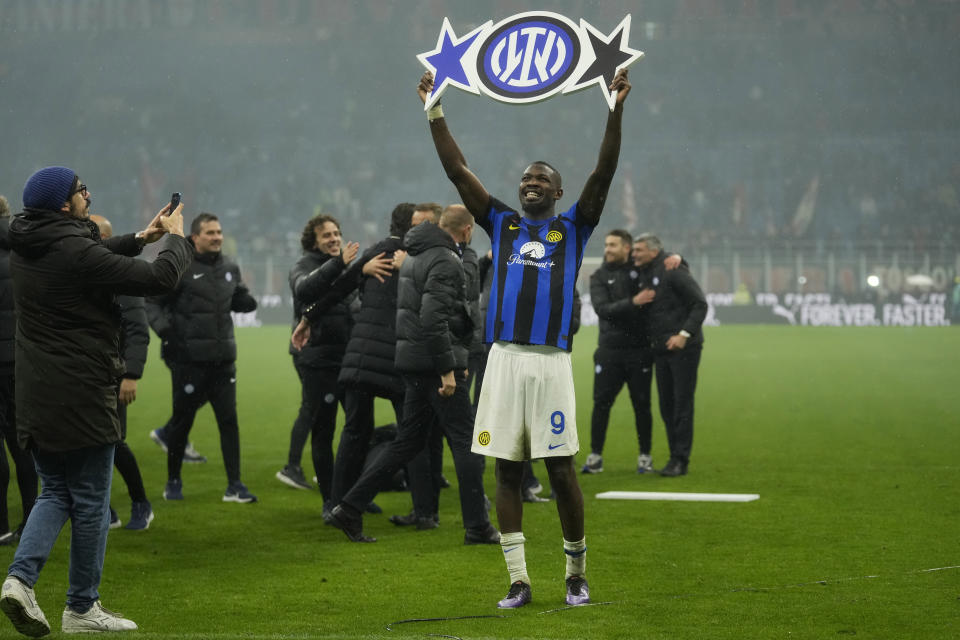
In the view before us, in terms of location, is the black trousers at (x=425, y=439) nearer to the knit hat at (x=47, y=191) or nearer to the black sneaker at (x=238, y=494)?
the black sneaker at (x=238, y=494)

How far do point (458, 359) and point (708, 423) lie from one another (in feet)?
24.6

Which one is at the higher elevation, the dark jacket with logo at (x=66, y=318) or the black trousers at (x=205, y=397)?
the dark jacket with logo at (x=66, y=318)

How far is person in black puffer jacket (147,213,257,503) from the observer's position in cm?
772

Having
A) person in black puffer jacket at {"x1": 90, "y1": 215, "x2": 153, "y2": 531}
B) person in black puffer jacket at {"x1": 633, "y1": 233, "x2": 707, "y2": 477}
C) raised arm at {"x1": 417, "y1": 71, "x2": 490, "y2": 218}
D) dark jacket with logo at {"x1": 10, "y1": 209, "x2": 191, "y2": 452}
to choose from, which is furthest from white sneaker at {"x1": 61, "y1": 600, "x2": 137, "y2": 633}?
person in black puffer jacket at {"x1": 633, "y1": 233, "x2": 707, "y2": 477}

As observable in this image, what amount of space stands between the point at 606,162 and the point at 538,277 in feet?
1.71

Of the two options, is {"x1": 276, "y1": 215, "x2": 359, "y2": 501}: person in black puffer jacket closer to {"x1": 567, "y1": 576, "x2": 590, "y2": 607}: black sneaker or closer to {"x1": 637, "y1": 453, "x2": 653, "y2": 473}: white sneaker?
{"x1": 637, "y1": 453, "x2": 653, "y2": 473}: white sneaker

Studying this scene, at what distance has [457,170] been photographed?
15.8ft

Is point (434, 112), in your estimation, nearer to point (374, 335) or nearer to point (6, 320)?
point (374, 335)

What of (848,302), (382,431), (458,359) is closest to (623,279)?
(382,431)

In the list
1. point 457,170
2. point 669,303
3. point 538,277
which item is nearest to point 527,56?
point 457,170

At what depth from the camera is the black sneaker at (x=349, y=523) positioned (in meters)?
6.50

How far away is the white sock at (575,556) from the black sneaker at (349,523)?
1908 mm

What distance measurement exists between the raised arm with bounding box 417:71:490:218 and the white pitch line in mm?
3617

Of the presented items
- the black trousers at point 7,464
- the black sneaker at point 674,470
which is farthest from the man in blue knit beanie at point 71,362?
the black sneaker at point 674,470
